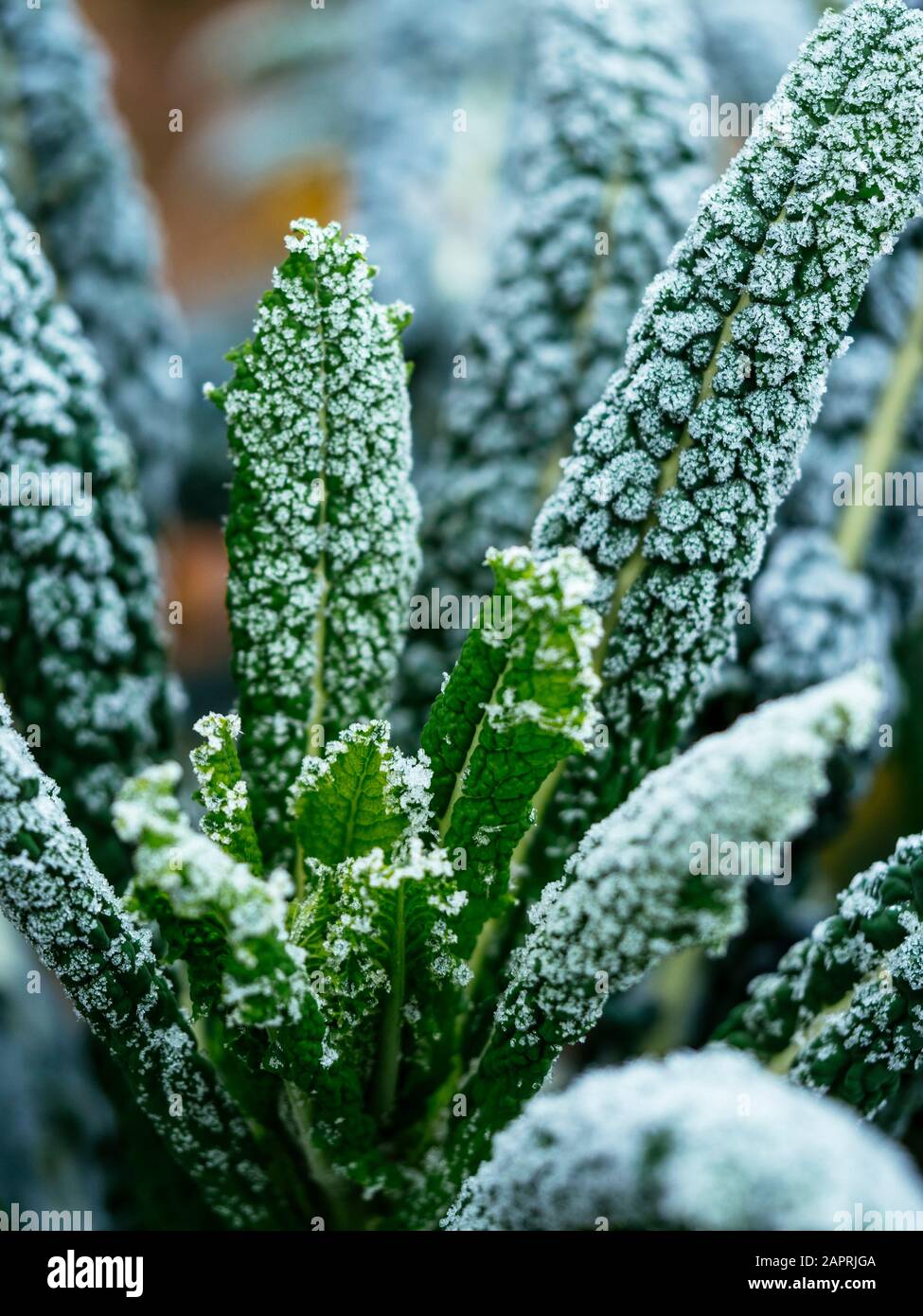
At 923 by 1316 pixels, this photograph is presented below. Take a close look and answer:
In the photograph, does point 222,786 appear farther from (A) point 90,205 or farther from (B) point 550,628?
(A) point 90,205

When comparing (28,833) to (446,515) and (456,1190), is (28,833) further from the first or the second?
(446,515)

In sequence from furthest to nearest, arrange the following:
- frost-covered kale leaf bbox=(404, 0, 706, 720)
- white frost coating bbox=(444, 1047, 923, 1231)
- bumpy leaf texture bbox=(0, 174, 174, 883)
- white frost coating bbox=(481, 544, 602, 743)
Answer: frost-covered kale leaf bbox=(404, 0, 706, 720), bumpy leaf texture bbox=(0, 174, 174, 883), white frost coating bbox=(481, 544, 602, 743), white frost coating bbox=(444, 1047, 923, 1231)

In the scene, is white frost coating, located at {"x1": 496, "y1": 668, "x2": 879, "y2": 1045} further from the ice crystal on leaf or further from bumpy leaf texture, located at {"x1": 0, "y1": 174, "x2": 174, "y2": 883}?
bumpy leaf texture, located at {"x1": 0, "y1": 174, "x2": 174, "y2": 883}

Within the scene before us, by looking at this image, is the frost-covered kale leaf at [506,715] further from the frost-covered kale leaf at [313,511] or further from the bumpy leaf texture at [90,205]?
the bumpy leaf texture at [90,205]

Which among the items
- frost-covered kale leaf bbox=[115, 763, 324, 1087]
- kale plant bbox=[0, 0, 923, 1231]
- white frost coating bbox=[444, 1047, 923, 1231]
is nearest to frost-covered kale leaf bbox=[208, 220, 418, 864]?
kale plant bbox=[0, 0, 923, 1231]

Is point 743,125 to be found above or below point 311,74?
below

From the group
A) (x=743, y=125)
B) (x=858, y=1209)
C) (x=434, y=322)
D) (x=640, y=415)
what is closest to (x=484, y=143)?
(x=434, y=322)
